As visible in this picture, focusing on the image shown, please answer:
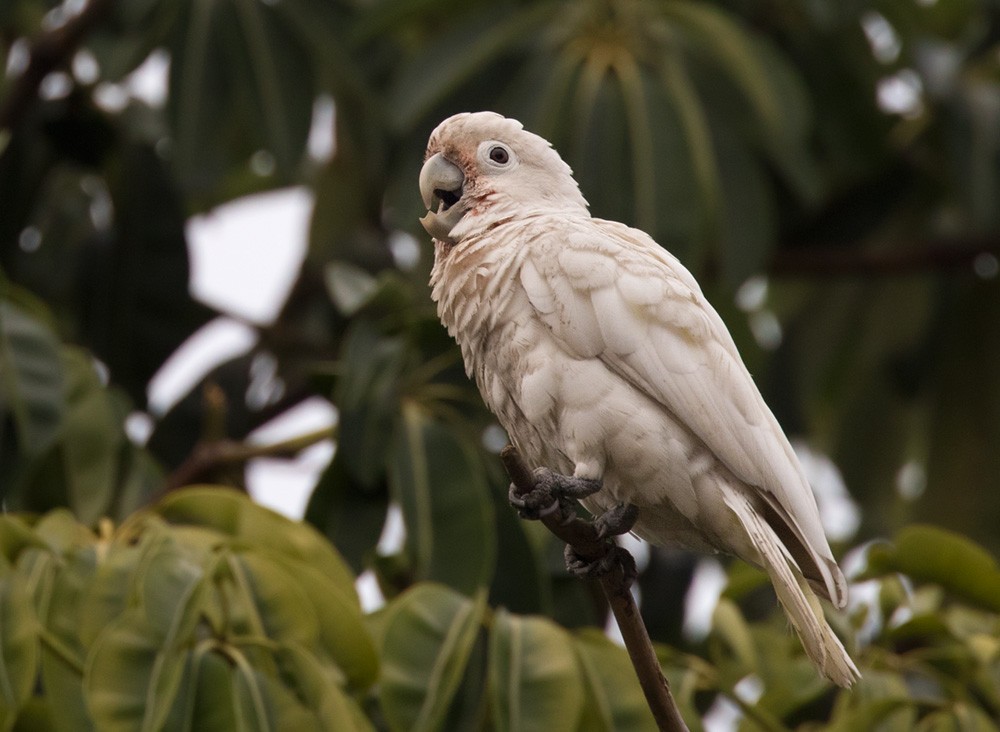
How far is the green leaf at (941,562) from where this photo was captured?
132 inches

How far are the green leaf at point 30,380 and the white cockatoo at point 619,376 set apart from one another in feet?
3.74

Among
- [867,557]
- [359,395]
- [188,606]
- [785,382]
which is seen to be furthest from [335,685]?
[785,382]

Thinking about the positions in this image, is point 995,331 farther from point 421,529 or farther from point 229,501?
point 229,501

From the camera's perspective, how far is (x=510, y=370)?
2.62 m

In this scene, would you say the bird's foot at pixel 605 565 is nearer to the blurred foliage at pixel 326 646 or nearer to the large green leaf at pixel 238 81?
the blurred foliage at pixel 326 646

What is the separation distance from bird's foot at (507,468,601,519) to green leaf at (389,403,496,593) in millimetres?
1067

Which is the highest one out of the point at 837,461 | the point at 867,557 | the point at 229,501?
the point at 229,501

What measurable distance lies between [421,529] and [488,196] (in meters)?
1.00

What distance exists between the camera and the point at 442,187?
9.36ft

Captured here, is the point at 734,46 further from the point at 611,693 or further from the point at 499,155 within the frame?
the point at 611,693

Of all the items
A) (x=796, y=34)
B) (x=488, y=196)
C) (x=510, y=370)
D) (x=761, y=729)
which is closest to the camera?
(x=510, y=370)

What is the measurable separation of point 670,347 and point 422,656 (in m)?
0.90

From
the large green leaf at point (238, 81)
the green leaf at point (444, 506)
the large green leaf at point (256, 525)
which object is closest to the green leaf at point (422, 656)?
the large green leaf at point (256, 525)

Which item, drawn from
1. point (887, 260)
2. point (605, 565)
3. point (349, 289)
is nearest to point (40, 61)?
point (349, 289)
